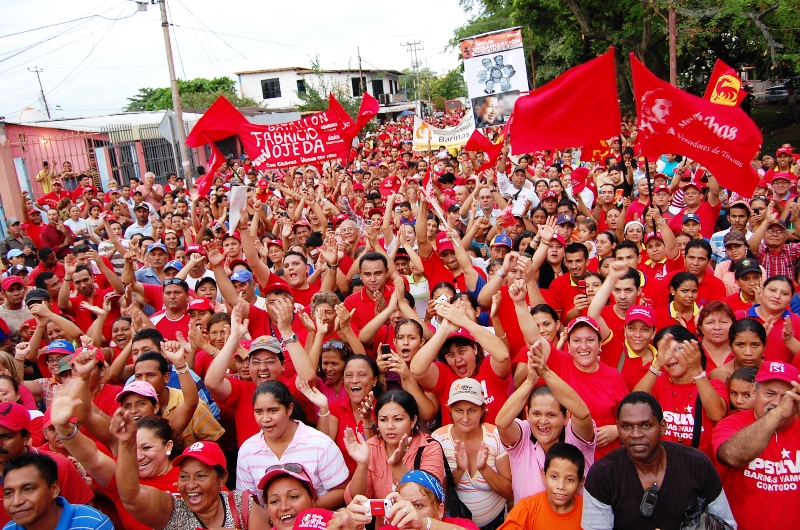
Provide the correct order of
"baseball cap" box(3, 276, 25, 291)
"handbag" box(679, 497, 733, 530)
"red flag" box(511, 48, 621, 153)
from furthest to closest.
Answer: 1. "red flag" box(511, 48, 621, 153)
2. "baseball cap" box(3, 276, 25, 291)
3. "handbag" box(679, 497, 733, 530)

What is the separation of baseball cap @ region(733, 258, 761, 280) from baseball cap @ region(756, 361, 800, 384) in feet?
7.86

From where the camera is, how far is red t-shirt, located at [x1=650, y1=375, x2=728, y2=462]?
369 cm

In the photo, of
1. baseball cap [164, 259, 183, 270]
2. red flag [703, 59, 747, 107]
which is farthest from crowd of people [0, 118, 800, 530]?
red flag [703, 59, 747, 107]

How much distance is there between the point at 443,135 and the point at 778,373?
1412cm

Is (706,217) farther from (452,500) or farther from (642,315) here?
(452,500)

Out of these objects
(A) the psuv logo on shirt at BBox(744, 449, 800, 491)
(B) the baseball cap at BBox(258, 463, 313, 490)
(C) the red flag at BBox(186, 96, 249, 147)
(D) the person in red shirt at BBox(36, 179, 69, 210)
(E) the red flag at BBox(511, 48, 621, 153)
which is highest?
(C) the red flag at BBox(186, 96, 249, 147)

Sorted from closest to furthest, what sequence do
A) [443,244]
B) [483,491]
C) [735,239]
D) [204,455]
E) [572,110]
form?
[204,455], [483,491], [735,239], [443,244], [572,110]

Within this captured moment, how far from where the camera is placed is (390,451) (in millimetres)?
3725

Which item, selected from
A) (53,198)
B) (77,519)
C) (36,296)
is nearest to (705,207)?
(36,296)

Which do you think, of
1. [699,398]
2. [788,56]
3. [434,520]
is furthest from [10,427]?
[788,56]

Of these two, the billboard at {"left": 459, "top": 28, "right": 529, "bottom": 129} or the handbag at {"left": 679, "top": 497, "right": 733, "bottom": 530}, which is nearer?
the handbag at {"left": 679, "top": 497, "right": 733, "bottom": 530}

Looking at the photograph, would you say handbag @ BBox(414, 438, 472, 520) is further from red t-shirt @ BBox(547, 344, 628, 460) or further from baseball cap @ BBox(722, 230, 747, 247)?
baseball cap @ BBox(722, 230, 747, 247)

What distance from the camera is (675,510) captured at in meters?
3.02

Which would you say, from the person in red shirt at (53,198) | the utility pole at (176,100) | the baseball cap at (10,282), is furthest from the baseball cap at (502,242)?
the utility pole at (176,100)
